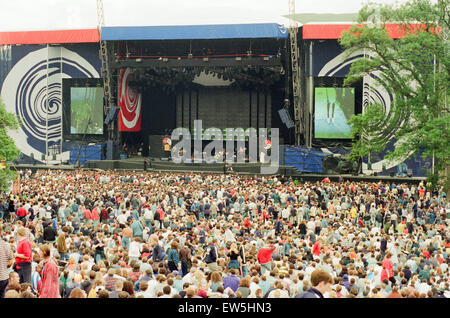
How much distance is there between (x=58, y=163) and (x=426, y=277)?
34999 mm

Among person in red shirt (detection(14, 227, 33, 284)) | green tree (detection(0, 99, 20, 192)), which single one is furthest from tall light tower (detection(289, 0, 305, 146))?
person in red shirt (detection(14, 227, 33, 284))

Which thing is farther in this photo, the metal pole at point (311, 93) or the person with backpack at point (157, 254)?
the metal pole at point (311, 93)

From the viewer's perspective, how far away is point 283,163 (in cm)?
3709

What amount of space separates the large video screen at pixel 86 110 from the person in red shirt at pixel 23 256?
3352 centimetres

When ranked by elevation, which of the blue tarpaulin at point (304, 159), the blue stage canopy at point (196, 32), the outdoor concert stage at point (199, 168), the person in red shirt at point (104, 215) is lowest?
the person in red shirt at point (104, 215)

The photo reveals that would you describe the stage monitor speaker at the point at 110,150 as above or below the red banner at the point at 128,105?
below

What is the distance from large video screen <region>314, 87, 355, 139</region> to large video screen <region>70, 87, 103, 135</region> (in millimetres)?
15396

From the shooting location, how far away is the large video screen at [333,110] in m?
37.8

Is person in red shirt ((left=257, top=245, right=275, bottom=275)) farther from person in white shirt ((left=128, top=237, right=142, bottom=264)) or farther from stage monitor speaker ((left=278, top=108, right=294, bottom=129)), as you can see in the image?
stage monitor speaker ((left=278, top=108, right=294, bottom=129))

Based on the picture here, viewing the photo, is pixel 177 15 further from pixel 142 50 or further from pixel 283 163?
pixel 283 163

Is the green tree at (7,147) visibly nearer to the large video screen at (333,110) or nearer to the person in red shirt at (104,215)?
the person in red shirt at (104,215)

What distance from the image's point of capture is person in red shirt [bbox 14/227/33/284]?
9133 millimetres

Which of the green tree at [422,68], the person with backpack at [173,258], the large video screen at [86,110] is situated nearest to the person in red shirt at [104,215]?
the person with backpack at [173,258]
